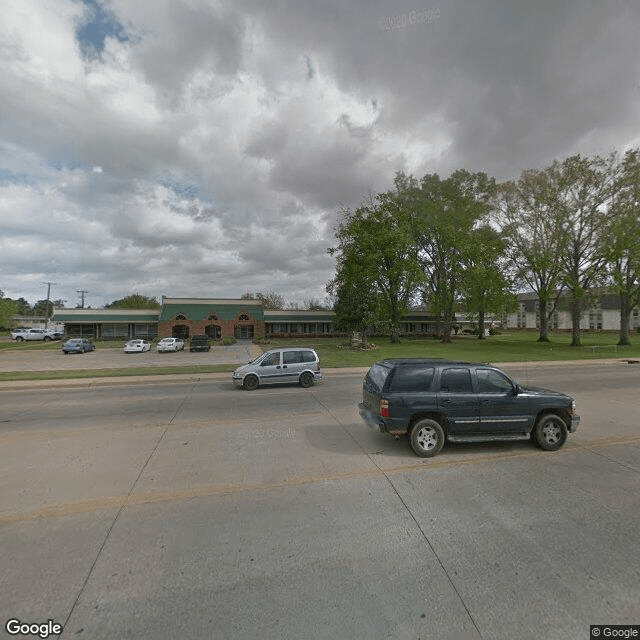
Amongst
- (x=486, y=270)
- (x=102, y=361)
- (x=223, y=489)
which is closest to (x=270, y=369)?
(x=223, y=489)

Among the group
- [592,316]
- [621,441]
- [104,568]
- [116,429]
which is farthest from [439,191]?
[592,316]

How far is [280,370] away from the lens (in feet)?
43.6

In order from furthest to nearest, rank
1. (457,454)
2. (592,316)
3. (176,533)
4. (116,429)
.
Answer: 1. (592,316)
2. (116,429)
3. (457,454)
4. (176,533)

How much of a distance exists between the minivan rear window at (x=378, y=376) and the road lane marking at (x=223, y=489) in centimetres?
148

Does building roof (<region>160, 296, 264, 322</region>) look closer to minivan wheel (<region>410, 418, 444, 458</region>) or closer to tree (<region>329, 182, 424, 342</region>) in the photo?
tree (<region>329, 182, 424, 342</region>)

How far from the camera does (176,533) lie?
3732mm

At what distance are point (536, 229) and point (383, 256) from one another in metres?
15.8

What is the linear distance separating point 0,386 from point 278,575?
17.3 meters

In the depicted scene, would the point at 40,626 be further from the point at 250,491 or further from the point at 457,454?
the point at 457,454

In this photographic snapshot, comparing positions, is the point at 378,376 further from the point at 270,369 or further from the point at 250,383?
the point at 250,383

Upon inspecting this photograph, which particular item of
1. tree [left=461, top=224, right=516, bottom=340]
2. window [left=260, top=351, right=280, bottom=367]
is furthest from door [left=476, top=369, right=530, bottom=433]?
tree [left=461, top=224, right=516, bottom=340]

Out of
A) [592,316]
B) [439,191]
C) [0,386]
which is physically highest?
[439,191]

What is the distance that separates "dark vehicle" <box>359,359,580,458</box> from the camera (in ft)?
19.5

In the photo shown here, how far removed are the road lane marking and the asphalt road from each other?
0.10ft
